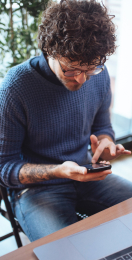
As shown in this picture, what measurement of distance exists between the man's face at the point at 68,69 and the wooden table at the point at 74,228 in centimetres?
47

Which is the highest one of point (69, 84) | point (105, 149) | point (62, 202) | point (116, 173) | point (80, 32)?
point (80, 32)

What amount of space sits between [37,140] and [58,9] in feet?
1.69

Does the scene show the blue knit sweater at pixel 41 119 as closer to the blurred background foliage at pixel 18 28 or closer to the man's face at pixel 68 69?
the man's face at pixel 68 69

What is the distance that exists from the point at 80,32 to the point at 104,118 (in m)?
0.55

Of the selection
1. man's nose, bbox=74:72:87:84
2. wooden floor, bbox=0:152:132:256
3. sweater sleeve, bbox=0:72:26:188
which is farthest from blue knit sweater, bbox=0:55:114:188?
wooden floor, bbox=0:152:132:256

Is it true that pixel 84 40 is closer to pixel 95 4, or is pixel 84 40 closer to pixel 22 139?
pixel 95 4

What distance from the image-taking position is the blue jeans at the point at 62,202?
0.93 meters

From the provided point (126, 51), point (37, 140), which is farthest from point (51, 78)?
point (126, 51)

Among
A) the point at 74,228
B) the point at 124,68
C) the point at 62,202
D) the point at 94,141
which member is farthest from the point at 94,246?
the point at 124,68

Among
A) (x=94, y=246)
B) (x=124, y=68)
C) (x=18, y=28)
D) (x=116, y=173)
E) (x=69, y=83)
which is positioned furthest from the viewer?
(x=124, y=68)

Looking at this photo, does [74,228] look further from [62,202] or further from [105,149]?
[105,149]

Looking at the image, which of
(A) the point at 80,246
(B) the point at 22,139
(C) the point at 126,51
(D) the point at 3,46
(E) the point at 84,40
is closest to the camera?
(A) the point at 80,246

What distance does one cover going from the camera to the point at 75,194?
1114mm

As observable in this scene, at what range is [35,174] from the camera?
3.30ft
